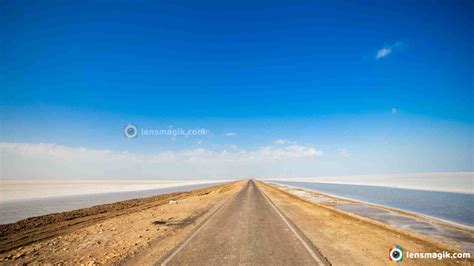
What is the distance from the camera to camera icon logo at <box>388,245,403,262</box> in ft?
25.8

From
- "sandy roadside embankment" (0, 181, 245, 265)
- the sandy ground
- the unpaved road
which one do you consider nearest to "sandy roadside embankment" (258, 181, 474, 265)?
the sandy ground

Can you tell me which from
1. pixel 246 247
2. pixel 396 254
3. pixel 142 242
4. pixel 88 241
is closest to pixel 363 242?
pixel 396 254

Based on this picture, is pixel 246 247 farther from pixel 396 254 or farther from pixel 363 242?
pixel 396 254

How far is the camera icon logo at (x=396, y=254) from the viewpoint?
7863 mm

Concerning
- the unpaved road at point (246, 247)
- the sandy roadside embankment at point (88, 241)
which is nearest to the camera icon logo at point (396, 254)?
the unpaved road at point (246, 247)

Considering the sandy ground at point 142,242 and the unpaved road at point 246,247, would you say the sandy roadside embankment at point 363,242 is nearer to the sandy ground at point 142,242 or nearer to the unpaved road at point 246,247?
the sandy ground at point 142,242

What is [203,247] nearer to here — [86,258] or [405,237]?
[86,258]

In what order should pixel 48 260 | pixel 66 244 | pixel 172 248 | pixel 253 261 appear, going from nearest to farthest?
pixel 253 261, pixel 48 260, pixel 172 248, pixel 66 244

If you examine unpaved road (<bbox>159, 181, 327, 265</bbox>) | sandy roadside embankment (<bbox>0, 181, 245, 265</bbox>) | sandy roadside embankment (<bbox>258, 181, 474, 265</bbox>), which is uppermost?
sandy roadside embankment (<bbox>0, 181, 245, 265</bbox>)

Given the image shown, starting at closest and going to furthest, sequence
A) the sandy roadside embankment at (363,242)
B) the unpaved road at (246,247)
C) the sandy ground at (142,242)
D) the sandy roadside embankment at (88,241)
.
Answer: the unpaved road at (246,247)
the sandy roadside embankment at (363,242)
the sandy ground at (142,242)
the sandy roadside embankment at (88,241)

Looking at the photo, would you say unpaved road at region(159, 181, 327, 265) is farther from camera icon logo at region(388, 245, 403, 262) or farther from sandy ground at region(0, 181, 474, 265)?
camera icon logo at region(388, 245, 403, 262)

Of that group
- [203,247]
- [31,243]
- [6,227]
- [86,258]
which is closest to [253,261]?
[203,247]

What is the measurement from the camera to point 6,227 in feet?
46.6

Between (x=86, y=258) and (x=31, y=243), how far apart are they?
14.1 feet
